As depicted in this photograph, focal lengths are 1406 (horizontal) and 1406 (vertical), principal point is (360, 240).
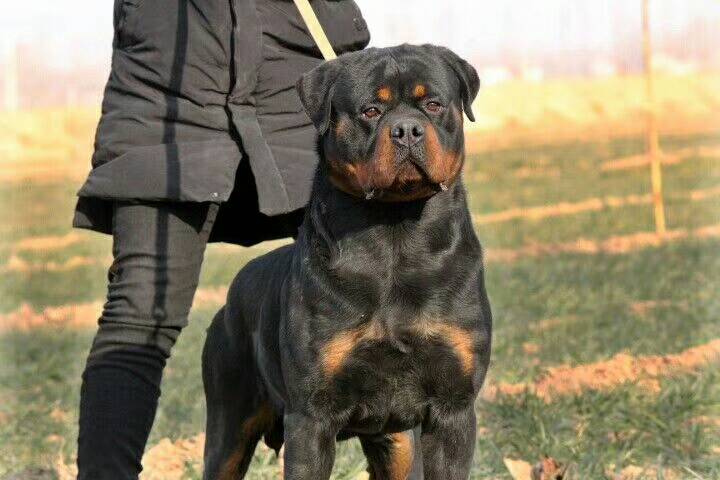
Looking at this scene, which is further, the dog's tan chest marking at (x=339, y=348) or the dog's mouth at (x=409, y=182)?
the dog's tan chest marking at (x=339, y=348)

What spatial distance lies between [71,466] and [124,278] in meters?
1.89

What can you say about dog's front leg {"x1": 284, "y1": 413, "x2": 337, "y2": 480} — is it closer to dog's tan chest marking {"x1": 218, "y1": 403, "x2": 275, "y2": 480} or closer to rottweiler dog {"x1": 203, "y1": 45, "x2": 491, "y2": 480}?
rottweiler dog {"x1": 203, "y1": 45, "x2": 491, "y2": 480}

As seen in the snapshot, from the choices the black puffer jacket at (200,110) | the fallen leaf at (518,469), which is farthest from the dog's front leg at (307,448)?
the fallen leaf at (518,469)

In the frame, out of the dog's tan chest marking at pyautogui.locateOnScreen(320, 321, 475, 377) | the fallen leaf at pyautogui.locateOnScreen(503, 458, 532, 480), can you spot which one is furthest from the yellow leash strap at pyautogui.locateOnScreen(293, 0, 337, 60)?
the fallen leaf at pyautogui.locateOnScreen(503, 458, 532, 480)

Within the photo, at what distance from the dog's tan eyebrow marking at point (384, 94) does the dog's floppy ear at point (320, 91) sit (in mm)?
139

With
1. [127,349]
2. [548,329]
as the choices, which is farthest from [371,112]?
[548,329]

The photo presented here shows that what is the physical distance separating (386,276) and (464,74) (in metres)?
0.56

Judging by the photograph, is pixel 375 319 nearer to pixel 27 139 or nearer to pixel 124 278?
pixel 124 278

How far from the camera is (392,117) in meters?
3.41

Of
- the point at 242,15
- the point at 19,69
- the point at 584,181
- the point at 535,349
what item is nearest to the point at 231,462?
the point at 242,15

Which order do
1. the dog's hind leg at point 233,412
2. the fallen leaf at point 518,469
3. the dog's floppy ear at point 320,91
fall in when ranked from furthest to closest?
the fallen leaf at point 518,469 < the dog's hind leg at point 233,412 < the dog's floppy ear at point 320,91

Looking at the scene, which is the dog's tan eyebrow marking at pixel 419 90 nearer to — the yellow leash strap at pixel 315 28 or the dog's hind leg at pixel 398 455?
the yellow leash strap at pixel 315 28

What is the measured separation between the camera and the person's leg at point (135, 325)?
150 inches

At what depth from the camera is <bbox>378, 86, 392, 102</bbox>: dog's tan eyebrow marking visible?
3.47 meters
